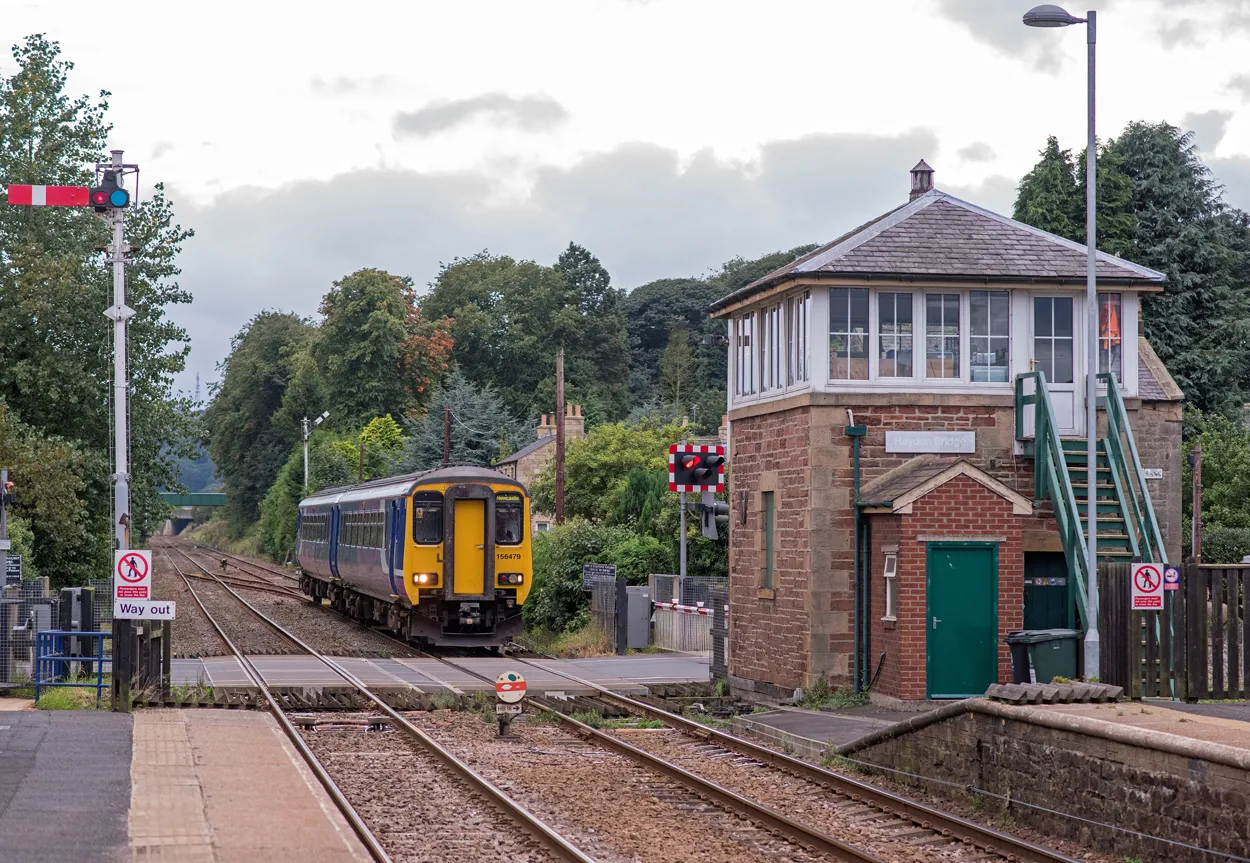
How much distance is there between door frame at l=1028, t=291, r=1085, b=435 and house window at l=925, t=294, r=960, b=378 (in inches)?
36.4

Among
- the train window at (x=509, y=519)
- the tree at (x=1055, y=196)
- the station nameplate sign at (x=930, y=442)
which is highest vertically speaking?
the tree at (x=1055, y=196)

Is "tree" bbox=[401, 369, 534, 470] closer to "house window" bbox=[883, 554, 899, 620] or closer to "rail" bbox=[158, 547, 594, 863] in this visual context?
"rail" bbox=[158, 547, 594, 863]

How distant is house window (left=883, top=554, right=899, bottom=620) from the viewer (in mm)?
18375

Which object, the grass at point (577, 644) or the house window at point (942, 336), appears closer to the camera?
the house window at point (942, 336)

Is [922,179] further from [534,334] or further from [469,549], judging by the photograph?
[534,334]

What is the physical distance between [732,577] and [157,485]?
23850 millimetres

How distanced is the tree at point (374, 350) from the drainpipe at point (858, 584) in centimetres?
6084

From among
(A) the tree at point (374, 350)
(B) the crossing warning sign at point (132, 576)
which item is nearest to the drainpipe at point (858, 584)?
(B) the crossing warning sign at point (132, 576)

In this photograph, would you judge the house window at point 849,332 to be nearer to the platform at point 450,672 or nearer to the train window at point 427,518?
the platform at point 450,672

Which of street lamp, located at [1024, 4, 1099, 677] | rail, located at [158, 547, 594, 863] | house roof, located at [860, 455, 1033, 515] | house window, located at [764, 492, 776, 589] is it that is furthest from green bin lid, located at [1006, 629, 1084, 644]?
rail, located at [158, 547, 594, 863]

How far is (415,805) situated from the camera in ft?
41.1

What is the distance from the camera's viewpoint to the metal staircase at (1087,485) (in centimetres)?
1820

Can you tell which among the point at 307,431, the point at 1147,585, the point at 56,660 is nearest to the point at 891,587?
the point at 1147,585

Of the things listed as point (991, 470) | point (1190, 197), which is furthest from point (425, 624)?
point (1190, 197)
